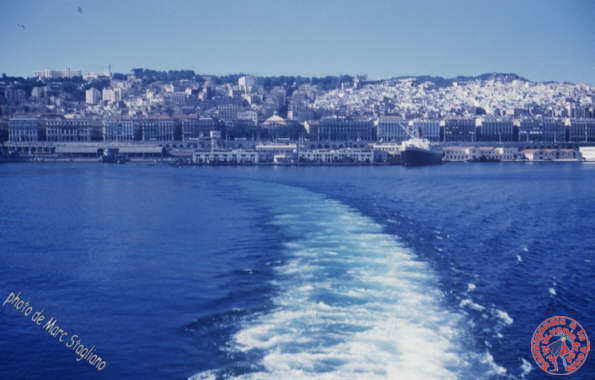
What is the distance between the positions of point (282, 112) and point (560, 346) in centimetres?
7017

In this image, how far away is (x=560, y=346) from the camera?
206 inches

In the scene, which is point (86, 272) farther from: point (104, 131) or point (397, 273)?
point (104, 131)

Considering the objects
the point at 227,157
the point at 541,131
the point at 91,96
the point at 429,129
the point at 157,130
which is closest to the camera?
the point at 227,157

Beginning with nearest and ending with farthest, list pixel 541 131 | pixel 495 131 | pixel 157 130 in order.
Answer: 1. pixel 157 130
2. pixel 495 131
3. pixel 541 131

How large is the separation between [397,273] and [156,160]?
37277mm

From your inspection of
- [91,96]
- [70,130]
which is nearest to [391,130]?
[70,130]

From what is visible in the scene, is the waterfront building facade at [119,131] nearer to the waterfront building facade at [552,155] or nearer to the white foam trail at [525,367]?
the waterfront building facade at [552,155]

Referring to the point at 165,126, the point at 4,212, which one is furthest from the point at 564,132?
the point at 4,212

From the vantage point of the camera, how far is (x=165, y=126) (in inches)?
2058

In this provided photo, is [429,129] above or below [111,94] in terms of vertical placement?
below

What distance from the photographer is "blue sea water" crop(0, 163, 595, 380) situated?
4961mm

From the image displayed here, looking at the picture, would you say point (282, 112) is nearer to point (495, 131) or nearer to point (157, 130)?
point (157, 130)

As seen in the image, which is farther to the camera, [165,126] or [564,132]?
[564,132]

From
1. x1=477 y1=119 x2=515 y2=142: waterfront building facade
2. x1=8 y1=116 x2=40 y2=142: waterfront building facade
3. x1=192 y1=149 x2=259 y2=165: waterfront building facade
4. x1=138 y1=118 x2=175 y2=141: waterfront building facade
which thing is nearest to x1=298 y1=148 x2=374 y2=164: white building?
x1=192 y1=149 x2=259 y2=165: waterfront building facade
